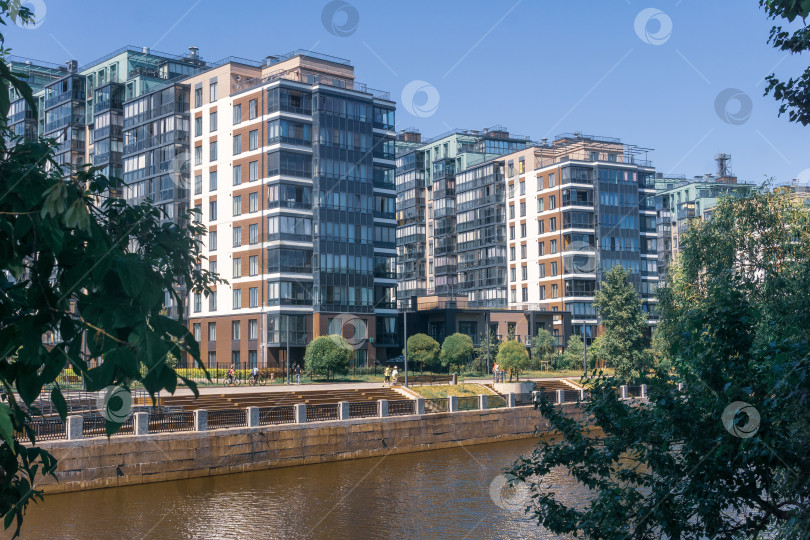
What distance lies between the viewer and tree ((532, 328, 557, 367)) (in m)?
78.6

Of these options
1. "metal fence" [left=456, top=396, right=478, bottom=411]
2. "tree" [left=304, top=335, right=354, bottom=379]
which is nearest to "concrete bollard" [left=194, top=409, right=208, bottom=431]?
"metal fence" [left=456, top=396, right=478, bottom=411]

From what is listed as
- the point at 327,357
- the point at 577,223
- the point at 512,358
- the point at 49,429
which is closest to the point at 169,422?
the point at 49,429

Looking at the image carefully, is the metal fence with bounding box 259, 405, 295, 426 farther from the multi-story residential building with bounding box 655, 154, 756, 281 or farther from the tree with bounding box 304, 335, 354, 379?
the multi-story residential building with bounding box 655, 154, 756, 281

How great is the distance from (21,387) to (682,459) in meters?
7.39

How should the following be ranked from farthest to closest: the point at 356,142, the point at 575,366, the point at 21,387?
1. the point at 575,366
2. the point at 356,142
3. the point at 21,387

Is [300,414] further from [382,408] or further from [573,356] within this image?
[573,356]

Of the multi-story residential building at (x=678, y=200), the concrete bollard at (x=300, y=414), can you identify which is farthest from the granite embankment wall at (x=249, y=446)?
the multi-story residential building at (x=678, y=200)

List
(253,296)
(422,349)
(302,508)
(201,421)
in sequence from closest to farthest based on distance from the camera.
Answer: (302,508), (201,421), (422,349), (253,296)

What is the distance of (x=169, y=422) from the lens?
31.3 meters

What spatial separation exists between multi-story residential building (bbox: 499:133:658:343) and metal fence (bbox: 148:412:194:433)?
202 feet

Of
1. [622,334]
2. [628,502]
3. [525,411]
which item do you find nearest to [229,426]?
[525,411]

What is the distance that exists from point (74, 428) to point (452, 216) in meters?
85.0

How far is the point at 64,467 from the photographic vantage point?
89.2ft

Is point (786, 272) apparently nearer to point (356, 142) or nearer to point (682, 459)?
point (682, 459)
